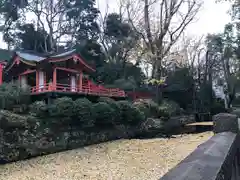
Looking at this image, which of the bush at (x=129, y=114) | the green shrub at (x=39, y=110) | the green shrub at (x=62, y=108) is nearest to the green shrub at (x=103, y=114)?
the bush at (x=129, y=114)

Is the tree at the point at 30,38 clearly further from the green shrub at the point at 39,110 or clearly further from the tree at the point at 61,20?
the green shrub at the point at 39,110

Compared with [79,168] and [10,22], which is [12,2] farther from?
[79,168]

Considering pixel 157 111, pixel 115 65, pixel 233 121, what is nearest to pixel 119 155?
pixel 233 121

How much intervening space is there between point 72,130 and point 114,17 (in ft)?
57.2

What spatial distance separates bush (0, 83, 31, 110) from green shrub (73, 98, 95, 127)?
7.49ft

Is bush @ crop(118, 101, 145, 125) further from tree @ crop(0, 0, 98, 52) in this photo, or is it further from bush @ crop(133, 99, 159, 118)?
tree @ crop(0, 0, 98, 52)

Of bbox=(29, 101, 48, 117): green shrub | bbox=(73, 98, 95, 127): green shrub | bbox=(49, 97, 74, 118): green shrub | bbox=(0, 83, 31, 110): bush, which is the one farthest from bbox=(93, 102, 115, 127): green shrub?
bbox=(0, 83, 31, 110): bush

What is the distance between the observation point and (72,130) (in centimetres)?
1073

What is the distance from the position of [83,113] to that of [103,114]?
1252 millimetres

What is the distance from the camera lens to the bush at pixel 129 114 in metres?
13.6

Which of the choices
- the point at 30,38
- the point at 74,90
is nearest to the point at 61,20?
the point at 30,38

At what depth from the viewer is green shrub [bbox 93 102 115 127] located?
38.3 ft

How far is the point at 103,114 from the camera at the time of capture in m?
11.8

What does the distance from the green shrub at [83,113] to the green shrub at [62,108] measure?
0.25 metres
